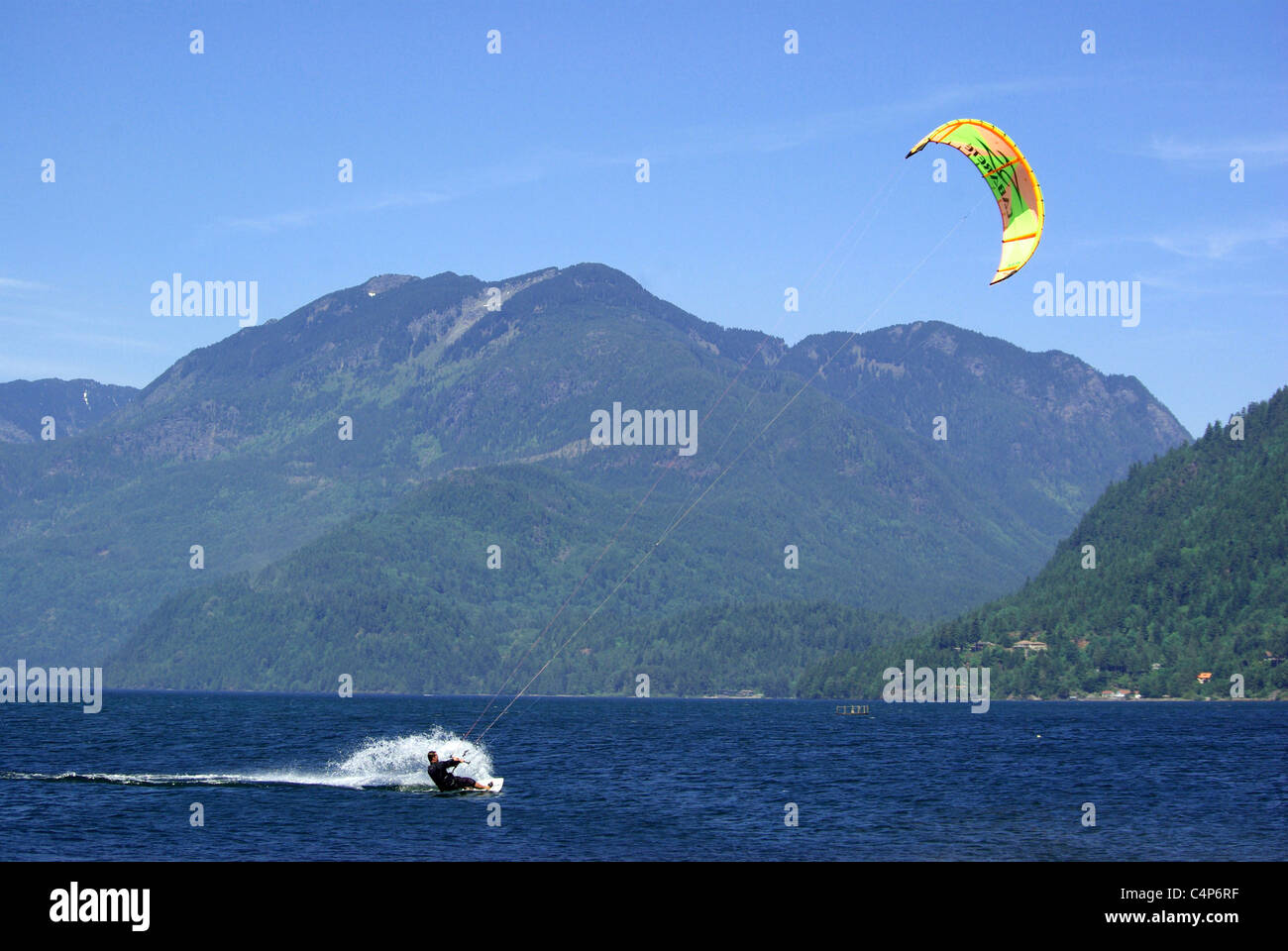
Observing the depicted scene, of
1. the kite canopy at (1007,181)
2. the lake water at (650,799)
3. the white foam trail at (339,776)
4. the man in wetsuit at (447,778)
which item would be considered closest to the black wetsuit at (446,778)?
the man in wetsuit at (447,778)

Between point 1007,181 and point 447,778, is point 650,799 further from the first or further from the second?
point 1007,181

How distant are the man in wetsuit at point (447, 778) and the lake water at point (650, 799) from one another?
0.96 m

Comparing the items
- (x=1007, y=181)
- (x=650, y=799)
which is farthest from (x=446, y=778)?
(x=1007, y=181)

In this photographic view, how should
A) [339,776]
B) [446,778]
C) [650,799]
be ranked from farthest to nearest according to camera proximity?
[339,776] < [650,799] < [446,778]

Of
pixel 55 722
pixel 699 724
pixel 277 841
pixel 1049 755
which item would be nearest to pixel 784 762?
pixel 1049 755

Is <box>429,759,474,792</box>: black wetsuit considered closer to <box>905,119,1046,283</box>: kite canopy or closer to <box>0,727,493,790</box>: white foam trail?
<box>0,727,493,790</box>: white foam trail

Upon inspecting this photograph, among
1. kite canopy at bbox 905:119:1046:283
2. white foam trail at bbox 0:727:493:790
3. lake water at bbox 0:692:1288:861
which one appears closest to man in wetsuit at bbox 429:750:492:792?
lake water at bbox 0:692:1288:861

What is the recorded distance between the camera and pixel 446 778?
2643 inches

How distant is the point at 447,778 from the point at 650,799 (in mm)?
10965

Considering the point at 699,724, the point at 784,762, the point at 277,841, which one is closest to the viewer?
the point at 277,841
